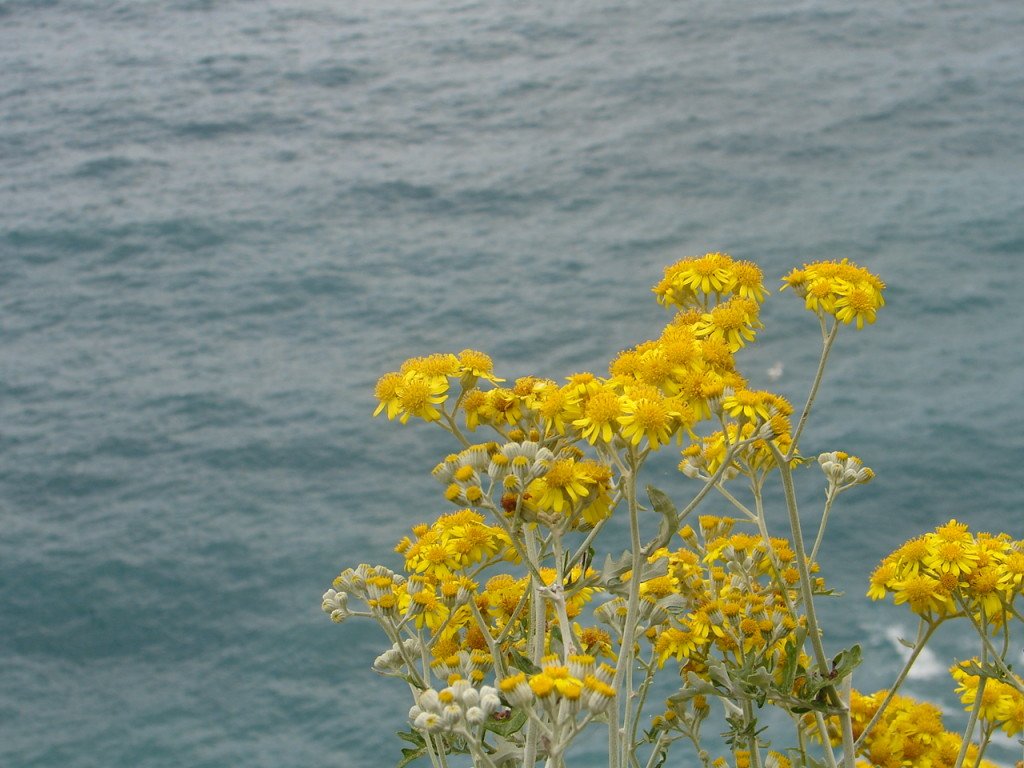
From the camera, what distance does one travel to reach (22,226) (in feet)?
42.9

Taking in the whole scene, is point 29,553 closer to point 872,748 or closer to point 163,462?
point 163,462

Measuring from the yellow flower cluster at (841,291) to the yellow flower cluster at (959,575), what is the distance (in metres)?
0.46

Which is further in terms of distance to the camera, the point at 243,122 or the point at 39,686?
the point at 243,122

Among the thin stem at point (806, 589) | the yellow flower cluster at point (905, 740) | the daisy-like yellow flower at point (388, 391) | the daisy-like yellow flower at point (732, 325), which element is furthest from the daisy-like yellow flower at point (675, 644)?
the daisy-like yellow flower at point (388, 391)

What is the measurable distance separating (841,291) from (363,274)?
9.70 metres

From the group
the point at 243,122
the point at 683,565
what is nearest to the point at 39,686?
the point at 683,565

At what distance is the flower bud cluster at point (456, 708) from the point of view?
1.89 meters

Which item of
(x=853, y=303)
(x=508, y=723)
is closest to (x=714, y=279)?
(x=853, y=303)

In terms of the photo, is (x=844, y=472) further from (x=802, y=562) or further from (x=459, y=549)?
(x=459, y=549)

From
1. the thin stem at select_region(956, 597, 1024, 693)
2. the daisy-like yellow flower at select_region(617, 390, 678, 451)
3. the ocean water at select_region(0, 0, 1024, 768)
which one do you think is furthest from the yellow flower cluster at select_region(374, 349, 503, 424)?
the ocean water at select_region(0, 0, 1024, 768)

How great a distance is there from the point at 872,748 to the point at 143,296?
1038cm

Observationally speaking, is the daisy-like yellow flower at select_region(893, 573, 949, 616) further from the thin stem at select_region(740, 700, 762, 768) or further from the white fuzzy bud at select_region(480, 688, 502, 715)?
the white fuzzy bud at select_region(480, 688, 502, 715)

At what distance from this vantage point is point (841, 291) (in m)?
2.37

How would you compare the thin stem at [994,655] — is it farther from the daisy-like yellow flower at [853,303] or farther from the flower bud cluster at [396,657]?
the flower bud cluster at [396,657]
